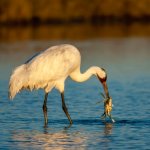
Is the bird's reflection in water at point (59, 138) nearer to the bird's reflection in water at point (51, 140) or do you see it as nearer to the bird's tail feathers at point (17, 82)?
the bird's reflection in water at point (51, 140)

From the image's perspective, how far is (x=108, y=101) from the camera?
15.3 m

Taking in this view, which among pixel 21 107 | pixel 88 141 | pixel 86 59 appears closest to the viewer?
pixel 88 141

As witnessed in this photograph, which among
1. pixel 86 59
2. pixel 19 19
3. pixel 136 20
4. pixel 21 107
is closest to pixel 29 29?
pixel 19 19

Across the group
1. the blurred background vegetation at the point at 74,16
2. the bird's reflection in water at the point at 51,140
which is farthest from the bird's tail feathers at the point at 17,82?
the blurred background vegetation at the point at 74,16

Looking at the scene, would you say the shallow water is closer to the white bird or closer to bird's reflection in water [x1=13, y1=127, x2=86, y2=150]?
bird's reflection in water [x1=13, y1=127, x2=86, y2=150]

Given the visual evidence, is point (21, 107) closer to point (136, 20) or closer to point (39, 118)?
point (39, 118)

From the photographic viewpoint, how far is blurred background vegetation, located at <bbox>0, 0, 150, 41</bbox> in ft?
133

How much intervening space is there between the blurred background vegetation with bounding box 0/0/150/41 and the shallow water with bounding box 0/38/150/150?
14767mm

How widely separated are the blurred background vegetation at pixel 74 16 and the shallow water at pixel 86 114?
14.8m

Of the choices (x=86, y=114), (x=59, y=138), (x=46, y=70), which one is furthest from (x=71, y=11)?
(x=59, y=138)

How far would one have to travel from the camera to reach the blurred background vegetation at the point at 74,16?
4056 centimetres

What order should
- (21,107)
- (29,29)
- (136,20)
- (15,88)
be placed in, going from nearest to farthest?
(15,88), (21,107), (29,29), (136,20)

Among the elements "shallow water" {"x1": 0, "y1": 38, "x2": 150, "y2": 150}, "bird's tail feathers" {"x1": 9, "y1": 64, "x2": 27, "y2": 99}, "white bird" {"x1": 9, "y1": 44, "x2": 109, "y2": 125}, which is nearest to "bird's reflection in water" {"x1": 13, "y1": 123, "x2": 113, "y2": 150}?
"shallow water" {"x1": 0, "y1": 38, "x2": 150, "y2": 150}

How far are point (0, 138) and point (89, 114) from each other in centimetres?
300
